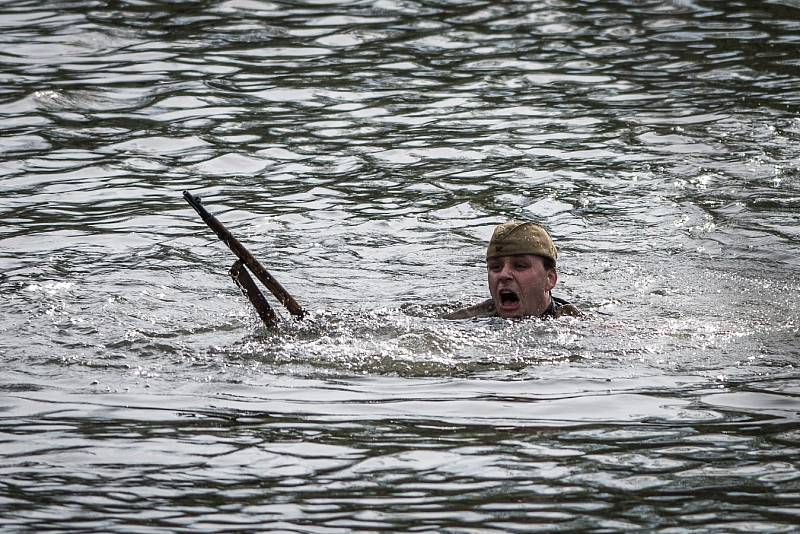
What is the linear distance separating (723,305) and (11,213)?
730cm

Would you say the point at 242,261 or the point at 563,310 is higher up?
the point at 242,261

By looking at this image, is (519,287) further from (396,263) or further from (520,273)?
(396,263)

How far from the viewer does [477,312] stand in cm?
1118

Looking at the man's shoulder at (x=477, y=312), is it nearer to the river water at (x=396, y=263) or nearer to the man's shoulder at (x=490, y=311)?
the man's shoulder at (x=490, y=311)

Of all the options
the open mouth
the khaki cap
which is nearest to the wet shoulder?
the open mouth

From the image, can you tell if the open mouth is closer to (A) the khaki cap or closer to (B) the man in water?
(B) the man in water

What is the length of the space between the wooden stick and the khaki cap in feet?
6.70

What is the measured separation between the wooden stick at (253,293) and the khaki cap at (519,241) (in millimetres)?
2041

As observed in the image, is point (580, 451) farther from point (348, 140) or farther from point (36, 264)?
point (348, 140)

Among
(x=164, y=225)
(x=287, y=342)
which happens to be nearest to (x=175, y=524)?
(x=287, y=342)

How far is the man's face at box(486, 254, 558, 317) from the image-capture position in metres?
11.0

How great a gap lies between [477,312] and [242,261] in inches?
94.8

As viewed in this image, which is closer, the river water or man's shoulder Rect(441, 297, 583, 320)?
the river water

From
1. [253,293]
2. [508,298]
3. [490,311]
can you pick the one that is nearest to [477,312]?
[490,311]
